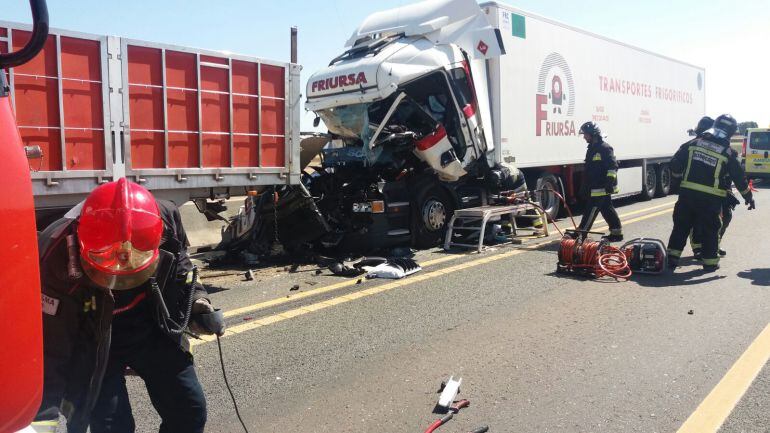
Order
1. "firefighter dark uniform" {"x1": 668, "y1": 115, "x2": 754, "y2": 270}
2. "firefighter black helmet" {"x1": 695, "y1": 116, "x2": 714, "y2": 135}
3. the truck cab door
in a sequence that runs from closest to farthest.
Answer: "firefighter dark uniform" {"x1": 668, "y1": 115, "x2": 754, "y2": 270} < "firefighter black helmet" {"x1": 695, "y1": 116, "x2": 714, "y2": 135} < the truck cab door

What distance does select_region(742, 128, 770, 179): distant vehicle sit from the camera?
21547 millimetres

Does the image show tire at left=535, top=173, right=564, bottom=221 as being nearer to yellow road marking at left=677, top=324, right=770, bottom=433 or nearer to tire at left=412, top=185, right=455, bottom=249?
tire at left=412, top=185, right=455, bottom=249

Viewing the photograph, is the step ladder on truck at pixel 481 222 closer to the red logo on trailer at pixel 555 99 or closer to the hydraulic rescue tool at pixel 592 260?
the hydraulic rescue tool at pixel 592 260

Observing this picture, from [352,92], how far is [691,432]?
21.7ft

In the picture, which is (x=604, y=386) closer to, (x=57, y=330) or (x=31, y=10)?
(x=57, y=330)

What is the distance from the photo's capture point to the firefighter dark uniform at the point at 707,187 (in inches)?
279

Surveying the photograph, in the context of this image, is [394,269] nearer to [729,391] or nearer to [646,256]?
[646,256]

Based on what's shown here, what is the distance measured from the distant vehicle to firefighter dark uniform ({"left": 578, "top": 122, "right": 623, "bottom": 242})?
1587 cm

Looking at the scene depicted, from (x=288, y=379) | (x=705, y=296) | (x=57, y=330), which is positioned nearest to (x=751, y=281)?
(x=705, y=296)

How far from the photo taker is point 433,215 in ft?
30.1

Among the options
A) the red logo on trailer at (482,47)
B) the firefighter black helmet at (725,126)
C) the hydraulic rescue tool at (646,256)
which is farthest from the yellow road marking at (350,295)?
the red logo on trailer at (482,47)

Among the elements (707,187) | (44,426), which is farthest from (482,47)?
(44,426)

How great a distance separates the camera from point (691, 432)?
3182 mm

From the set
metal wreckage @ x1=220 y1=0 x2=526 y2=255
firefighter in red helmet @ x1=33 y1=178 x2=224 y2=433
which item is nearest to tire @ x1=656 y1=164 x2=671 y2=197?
metal wreckage @ x1=220 y1=0 x2=526 y2=255
